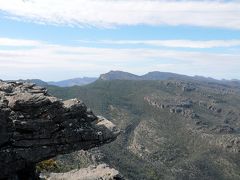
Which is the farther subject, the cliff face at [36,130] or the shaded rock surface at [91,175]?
the shaded rock surface at [91,175]

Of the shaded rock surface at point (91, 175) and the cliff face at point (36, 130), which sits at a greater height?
the cliff face at point (36, 130)

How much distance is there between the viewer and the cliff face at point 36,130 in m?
37.2

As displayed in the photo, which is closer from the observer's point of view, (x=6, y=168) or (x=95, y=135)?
(x=6, y=168)

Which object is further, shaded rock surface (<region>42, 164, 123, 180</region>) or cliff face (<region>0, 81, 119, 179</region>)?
shaded rock surface (<region>42, 164, 123, 180</region>)

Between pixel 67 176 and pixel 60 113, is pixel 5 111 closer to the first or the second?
pixel 60 113

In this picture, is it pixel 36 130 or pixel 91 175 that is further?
pixel 91 175

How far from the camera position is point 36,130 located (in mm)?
38250

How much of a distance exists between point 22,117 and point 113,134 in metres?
10.1

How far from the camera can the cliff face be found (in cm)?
3719

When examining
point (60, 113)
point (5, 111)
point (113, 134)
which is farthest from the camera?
point (113, 134)

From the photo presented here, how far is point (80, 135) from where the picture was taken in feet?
133

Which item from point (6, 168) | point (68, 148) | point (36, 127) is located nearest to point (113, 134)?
point (68, 148)

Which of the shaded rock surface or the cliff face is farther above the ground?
the cliff face

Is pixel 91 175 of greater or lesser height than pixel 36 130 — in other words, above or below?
below
